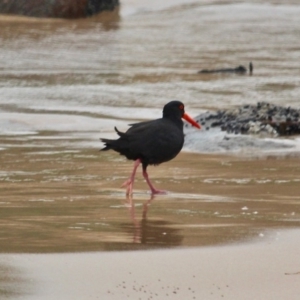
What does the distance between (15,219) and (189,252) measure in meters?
1.39

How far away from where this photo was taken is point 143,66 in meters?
16.1

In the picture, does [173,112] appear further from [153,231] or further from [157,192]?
[153,231]

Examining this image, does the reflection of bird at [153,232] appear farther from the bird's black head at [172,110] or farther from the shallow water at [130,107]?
the bird's black head at [172,110]

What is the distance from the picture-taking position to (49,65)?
16.2 m

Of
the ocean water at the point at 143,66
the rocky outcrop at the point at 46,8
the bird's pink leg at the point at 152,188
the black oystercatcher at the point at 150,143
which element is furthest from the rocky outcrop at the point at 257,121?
the rocky outcrop at the point at 46,8

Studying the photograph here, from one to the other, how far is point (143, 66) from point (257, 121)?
5714 millimetres

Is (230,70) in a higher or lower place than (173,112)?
lower

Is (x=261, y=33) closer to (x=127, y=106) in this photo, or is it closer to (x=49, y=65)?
(x=49, y=65)

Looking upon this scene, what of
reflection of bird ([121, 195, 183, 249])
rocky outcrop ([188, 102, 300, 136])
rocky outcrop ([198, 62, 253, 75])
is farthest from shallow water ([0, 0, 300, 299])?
rocky outcrop ([188, 102, 300, 136])

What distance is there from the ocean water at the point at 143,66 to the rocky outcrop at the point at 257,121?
0.95 ft

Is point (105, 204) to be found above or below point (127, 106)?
above

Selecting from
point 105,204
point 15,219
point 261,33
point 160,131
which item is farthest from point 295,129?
point 261,33

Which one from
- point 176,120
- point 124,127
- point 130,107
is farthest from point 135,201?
point 130,107

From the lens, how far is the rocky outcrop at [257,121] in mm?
10445
